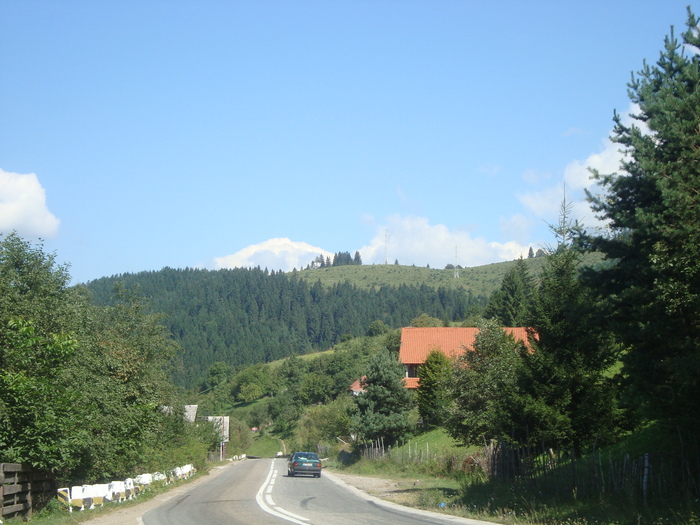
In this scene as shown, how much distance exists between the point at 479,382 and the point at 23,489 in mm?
19734

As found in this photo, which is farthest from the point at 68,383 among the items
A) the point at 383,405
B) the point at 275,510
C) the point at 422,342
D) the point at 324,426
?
the point at 324,426

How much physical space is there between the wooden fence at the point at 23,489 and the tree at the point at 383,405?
28445 millimetres

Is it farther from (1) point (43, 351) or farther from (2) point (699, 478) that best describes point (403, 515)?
(1) point (43, 351)

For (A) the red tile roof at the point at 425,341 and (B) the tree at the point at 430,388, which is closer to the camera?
(B) the tree at the point at 430,388

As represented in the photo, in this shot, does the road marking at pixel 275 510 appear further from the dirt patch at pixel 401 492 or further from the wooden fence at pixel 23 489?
the wooden fence at pixel 23 489

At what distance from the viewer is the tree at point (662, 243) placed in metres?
11.9

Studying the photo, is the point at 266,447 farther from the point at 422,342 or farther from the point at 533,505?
the point at 533,505

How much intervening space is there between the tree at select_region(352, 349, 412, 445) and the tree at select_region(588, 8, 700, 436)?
3267 centimetres

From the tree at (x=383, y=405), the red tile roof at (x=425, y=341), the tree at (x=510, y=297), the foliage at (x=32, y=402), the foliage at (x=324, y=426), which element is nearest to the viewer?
the foliage at (x=32, y=402)

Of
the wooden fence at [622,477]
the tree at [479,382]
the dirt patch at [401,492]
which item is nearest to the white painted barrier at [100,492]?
the dirt patch at [401,492]

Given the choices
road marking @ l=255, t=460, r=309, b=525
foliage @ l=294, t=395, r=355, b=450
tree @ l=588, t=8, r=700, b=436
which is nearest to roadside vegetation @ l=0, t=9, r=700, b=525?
tree @ l=588, t=8, r=700, b=436

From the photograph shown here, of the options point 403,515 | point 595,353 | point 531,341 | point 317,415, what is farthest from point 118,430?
point 317,415

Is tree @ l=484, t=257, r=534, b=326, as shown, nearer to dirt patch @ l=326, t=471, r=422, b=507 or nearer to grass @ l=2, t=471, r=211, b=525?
dirt patch @ l=326, t=471, r=422, b=507

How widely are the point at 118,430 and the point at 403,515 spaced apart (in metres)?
13.7
